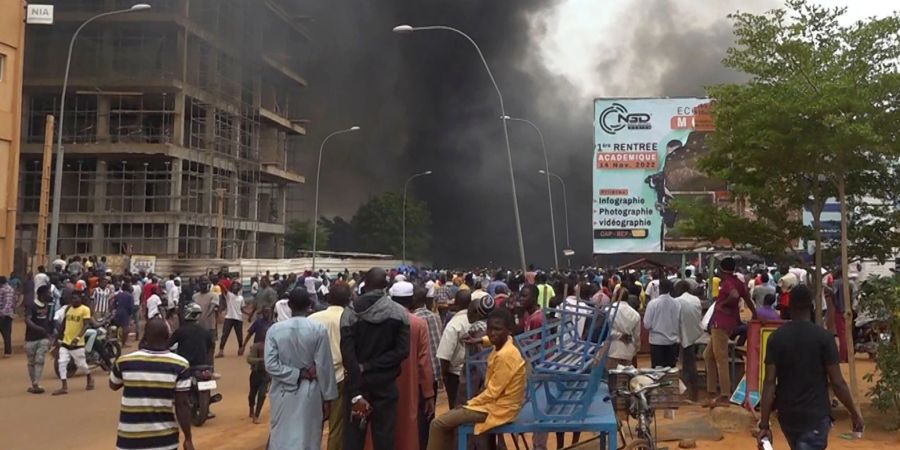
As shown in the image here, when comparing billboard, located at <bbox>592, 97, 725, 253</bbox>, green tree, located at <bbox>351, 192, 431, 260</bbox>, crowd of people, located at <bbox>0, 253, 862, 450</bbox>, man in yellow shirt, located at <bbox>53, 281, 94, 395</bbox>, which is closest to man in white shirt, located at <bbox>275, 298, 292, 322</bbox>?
crowd of people, located at <bbox>0, 253, 862, 450</bbox>

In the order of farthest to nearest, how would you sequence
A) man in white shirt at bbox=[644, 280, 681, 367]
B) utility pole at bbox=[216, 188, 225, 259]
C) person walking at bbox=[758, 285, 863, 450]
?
utility pole at bbox=[216, 188, 225, 259] < man in white shirt at bbox=[644, 280, 681, 367] < person walking at bbox=[758, 285, 863, 450]

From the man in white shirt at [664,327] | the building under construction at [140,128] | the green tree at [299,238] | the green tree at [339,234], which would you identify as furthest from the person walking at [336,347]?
the green tree at [339,234]

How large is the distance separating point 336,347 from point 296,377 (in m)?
0.67

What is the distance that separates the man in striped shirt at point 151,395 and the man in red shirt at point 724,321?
5.60 metres

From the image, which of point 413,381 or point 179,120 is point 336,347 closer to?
point 413,381

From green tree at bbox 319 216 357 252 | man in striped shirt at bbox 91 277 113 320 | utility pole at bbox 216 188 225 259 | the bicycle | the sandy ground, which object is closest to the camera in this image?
the bicycle

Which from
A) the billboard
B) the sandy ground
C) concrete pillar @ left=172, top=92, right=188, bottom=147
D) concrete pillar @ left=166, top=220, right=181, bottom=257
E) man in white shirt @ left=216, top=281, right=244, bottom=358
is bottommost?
the sandy ground

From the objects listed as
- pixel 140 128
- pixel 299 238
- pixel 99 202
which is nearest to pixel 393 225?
pixel 299 238

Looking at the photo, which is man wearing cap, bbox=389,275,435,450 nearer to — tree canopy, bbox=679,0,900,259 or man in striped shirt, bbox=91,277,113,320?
tree canopy, bbox=679,0,900,259

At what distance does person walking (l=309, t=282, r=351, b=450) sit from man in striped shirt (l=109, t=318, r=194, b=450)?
3.61 feet

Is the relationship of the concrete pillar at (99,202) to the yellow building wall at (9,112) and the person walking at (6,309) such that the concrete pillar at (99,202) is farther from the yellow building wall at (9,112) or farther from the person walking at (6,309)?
the person walking at (6,309)

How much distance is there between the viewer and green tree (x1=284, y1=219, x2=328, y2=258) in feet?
174

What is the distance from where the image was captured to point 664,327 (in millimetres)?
8688

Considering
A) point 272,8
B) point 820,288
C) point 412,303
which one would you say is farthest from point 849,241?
point 272,8
